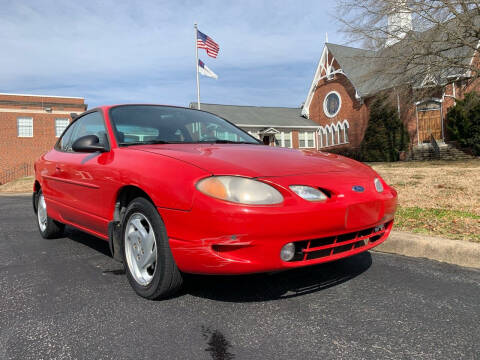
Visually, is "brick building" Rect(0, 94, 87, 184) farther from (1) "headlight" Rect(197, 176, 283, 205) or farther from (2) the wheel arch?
(1) "headlight" Rect(197, 176, 283, 205)

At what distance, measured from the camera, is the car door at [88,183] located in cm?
315

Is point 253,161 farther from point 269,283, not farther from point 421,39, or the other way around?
point 421,39

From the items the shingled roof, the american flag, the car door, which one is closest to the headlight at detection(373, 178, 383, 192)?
the car door

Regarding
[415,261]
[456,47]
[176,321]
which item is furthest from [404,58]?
[176,321]

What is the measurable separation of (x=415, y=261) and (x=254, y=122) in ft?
85.2

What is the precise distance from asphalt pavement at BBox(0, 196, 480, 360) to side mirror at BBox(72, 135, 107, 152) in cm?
110

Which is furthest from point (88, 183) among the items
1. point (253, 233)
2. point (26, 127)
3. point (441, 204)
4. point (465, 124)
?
point (26, 127)

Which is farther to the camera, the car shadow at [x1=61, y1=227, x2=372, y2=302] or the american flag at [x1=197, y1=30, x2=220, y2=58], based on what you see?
the american flag at [x1=197, y1=30, x2=220, y2=58]

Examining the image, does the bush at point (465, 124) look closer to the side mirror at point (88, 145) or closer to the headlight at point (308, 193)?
the headlight at point (308, 193)

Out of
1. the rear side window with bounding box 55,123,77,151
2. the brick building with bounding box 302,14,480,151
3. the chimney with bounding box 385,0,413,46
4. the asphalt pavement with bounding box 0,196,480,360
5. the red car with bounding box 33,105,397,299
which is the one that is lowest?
the asphalt pavement with bounding box 0,196,480,360

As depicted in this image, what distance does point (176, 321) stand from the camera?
2352 mm

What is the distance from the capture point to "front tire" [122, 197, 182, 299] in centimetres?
254

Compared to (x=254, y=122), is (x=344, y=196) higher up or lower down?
lower down

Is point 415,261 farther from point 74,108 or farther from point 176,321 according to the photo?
point 74,108
